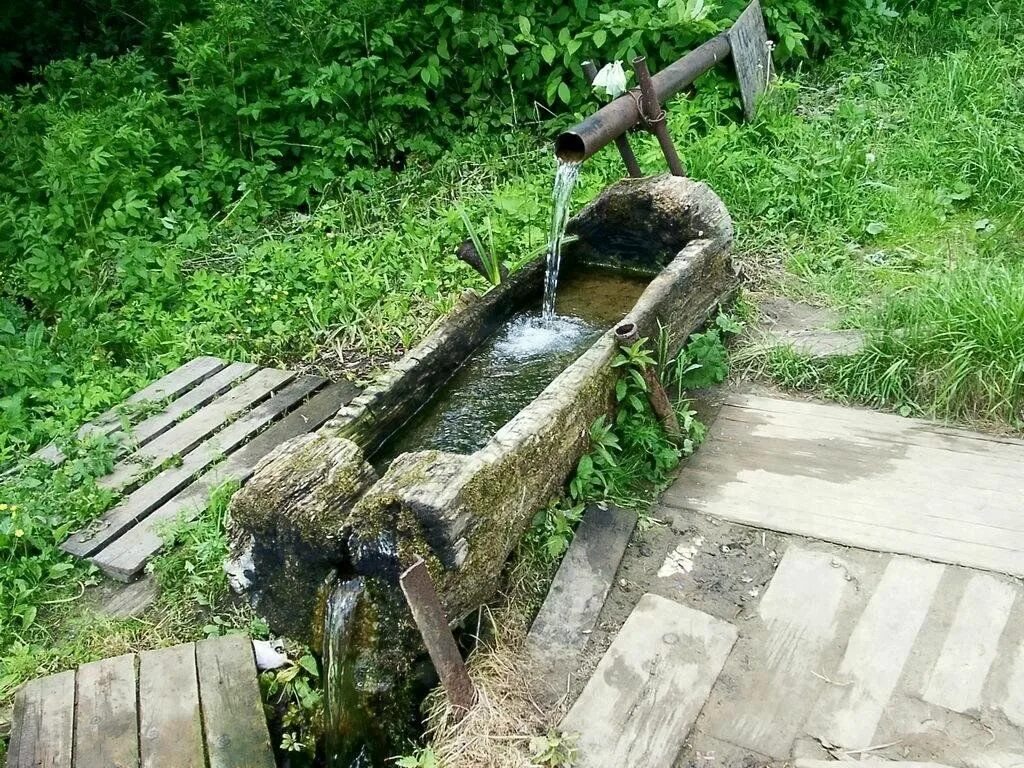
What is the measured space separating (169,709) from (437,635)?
1.01 meters

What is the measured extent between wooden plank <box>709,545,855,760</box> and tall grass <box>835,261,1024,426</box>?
114 cm

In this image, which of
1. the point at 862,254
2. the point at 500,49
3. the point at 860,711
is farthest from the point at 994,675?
the point at 500,49

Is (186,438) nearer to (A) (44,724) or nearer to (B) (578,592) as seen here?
(A) (44,724)

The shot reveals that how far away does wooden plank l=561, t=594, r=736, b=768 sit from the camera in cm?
265

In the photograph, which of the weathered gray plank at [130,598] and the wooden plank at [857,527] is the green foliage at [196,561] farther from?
the wooden plank at [857,527]

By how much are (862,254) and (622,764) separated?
3.55 m

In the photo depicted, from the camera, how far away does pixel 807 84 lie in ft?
22.5

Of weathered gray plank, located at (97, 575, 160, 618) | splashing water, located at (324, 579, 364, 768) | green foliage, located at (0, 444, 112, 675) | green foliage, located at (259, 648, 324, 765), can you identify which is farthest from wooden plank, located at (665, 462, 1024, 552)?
green foliage, located at (0, 444, 112, 675)

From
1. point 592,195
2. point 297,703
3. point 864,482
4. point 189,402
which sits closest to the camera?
point 297,703

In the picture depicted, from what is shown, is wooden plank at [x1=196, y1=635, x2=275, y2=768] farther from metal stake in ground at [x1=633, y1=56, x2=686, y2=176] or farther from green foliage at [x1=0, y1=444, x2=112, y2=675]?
metal stake in ground at [x1=633, y1=56, x2=686, y2=176]

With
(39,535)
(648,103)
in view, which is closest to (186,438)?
(39,535)

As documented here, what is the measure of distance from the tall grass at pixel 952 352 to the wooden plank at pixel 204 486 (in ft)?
8.28

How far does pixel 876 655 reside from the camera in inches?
112

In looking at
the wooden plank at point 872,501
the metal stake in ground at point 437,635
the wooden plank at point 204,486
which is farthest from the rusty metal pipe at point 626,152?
the metal stake in ground at point 437,635
